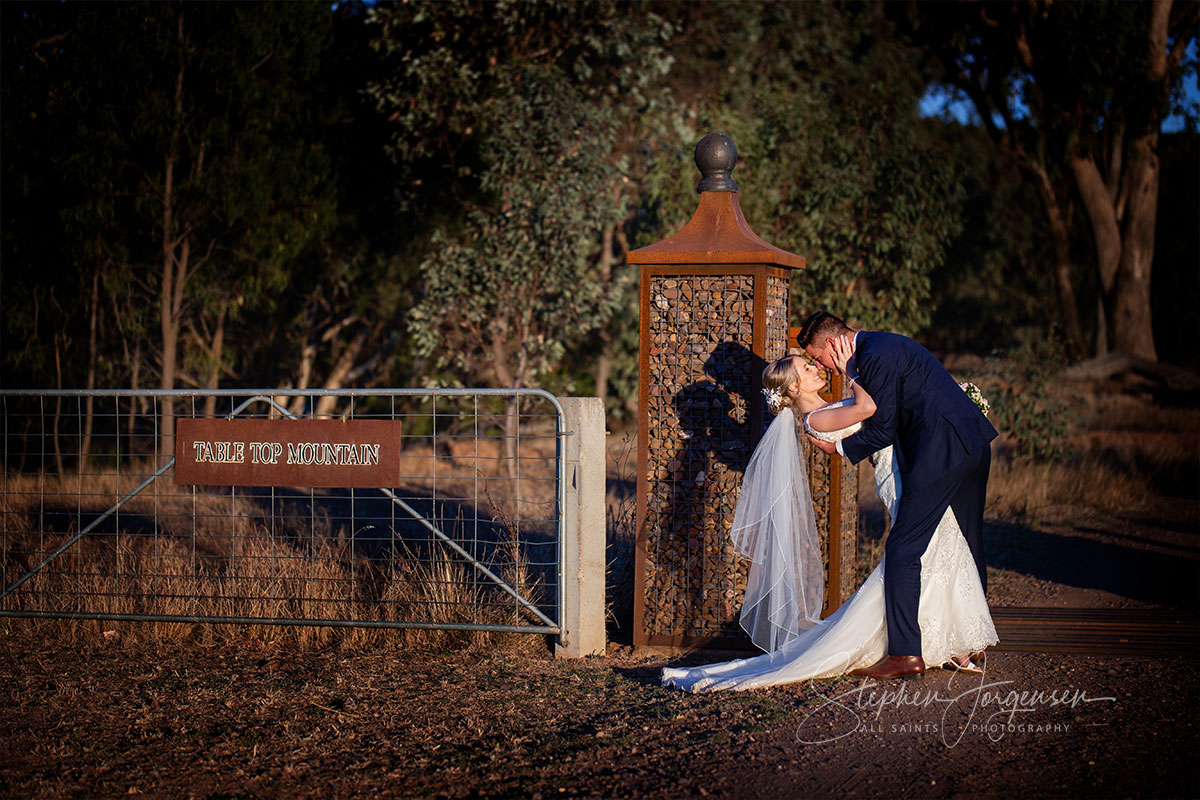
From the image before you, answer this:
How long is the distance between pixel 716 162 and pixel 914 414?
78.0 inches

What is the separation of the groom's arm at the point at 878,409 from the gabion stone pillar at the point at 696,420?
73 centimetres

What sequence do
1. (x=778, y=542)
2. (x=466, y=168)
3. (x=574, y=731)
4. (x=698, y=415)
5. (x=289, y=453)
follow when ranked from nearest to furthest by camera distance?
(x=574, y=731) < (x=778, y=542) < (x=698, y=415) < (x=289, y=453) < (x=466, y=168)

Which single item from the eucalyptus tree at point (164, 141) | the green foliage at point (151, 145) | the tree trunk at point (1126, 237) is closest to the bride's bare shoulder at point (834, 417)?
the eucalyptus tree at point (164, 141)

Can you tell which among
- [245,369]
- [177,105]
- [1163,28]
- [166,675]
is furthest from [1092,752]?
[1163,28]

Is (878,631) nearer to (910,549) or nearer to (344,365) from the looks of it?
(910,549)

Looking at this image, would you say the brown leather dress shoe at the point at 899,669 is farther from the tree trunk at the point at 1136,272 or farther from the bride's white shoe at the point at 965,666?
the tree trunk at the point at 1136,272

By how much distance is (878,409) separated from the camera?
570 cm

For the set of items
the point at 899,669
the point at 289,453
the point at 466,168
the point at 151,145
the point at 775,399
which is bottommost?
the point at 899,669

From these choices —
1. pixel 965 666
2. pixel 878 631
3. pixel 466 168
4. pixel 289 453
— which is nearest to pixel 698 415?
pixel 878 631

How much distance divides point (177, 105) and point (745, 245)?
921 centimetres

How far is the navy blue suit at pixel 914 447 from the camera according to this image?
5641mm

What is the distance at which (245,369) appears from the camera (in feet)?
60.8

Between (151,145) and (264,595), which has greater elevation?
(151,145)

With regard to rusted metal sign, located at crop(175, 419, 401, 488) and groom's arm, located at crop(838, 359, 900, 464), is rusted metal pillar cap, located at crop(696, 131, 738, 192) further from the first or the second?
rusted metal sign, located at crop(175, 419, 401, 488)
